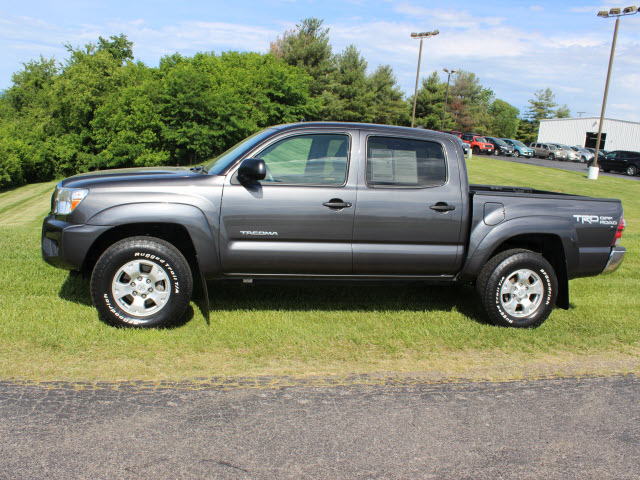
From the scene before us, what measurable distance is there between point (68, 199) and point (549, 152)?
54.9m

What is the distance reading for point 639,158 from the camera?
38500 mm

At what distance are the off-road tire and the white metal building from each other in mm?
71151

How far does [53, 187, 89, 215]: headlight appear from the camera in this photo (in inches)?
189

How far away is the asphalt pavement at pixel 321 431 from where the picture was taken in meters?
2.97

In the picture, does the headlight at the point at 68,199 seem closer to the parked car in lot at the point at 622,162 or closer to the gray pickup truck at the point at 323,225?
the gray pickup truck at the point at 323,225

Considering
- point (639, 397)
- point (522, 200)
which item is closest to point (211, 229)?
point (522, 200)

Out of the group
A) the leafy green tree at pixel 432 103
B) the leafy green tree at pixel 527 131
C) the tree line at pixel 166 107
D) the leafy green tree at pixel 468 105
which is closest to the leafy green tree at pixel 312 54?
the tree line at pixel 166 107

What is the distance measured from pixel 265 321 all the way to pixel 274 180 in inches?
52.4

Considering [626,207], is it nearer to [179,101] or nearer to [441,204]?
[441,204]

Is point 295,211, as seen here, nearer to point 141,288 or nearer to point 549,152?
point 141,288

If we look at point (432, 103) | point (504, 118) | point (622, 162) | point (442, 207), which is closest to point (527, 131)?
point (504, 118)

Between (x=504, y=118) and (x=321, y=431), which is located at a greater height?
(x=504, y=118)

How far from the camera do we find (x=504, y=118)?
455 ft

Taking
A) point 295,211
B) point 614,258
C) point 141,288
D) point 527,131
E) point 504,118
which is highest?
point 504,118
